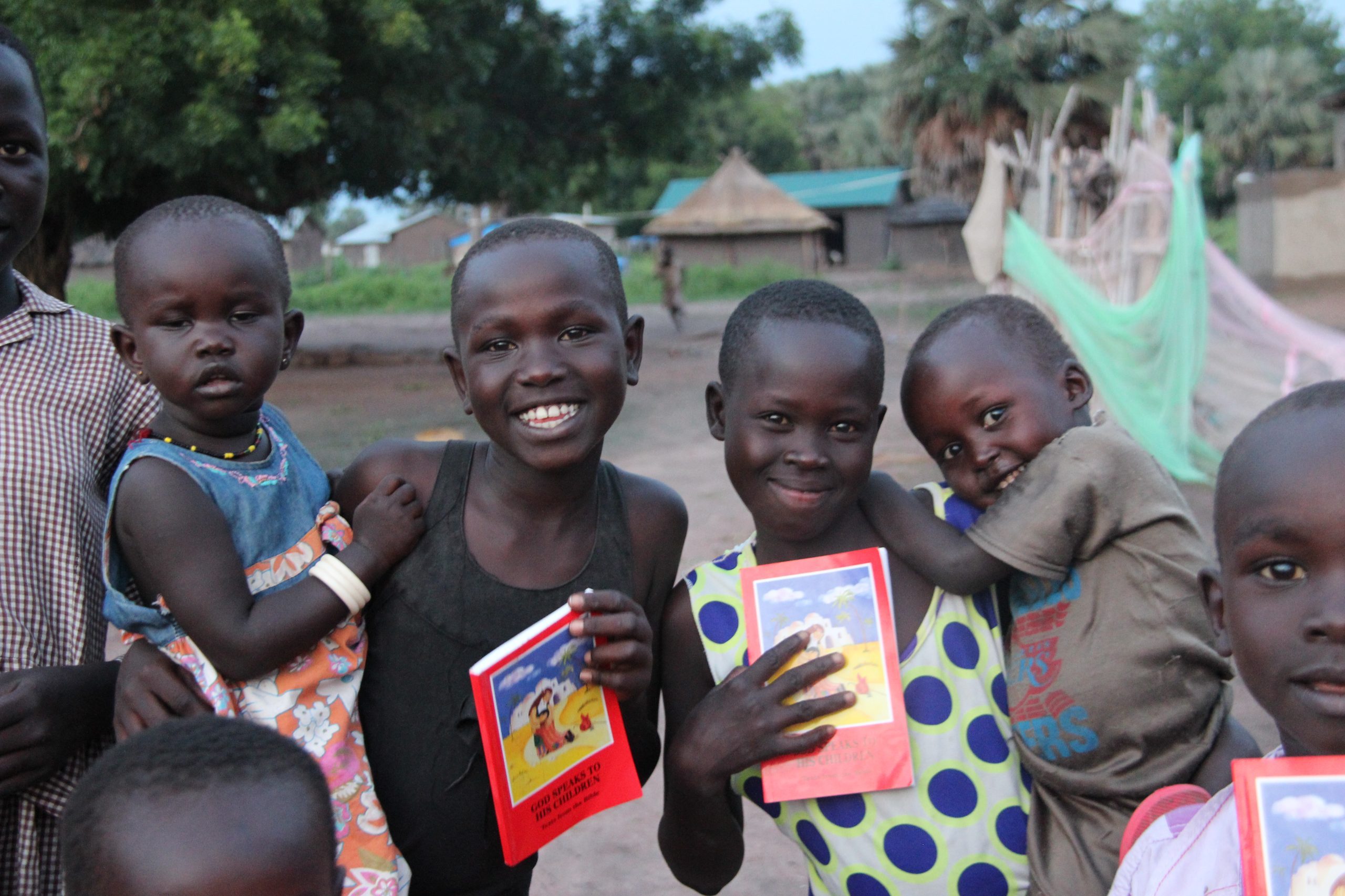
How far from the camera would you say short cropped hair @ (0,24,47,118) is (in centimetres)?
182

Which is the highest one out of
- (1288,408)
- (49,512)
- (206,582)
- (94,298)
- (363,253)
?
(1288,408)

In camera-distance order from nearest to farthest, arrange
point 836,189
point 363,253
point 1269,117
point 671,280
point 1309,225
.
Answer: point 1309,225 < point 671,280 < point 836,189 < point 1269,117 < point 363,253

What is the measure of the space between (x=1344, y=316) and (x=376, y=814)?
17189mm

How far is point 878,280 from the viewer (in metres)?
32.3

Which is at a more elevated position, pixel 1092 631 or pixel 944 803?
pixel 1092 631

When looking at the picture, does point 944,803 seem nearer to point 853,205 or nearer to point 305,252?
point 853,205

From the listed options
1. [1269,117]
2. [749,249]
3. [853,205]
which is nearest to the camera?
[749,249]

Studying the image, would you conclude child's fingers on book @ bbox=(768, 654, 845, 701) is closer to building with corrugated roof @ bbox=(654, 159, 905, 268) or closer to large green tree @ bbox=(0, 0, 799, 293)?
large green tree @ bbox=(0, 0, 799, 293)

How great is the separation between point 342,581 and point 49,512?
0.49m

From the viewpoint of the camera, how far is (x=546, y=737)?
5.77 feet

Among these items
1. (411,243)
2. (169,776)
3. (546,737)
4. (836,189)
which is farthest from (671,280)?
(411,243)

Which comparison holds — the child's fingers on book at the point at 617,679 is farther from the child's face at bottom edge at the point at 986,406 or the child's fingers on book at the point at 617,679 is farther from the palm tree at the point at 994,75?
the palm tree at the point at 994,75

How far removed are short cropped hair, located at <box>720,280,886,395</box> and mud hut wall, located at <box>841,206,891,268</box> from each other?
38.6 meters

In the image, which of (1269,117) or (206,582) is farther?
(1269,117)
